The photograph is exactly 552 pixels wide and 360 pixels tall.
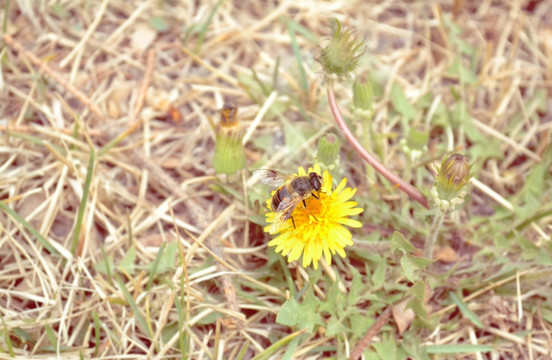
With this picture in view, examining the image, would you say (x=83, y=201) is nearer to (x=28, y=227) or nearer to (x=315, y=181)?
(x=28, y=227)

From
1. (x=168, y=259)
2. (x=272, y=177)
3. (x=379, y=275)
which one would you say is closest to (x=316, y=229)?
(x=272, y=177)

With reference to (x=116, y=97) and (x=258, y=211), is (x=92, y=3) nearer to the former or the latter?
(x=116, y=97)

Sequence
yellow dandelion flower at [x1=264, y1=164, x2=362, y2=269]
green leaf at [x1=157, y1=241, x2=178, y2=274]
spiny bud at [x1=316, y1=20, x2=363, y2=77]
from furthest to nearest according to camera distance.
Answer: green leaf at [x1=157, y1=241, x2=178, y2=274] < spiny bud at [x1=316, y1=20, x2=363, y2=77] < yellow dandelion flower at [x1=264, y1=164, x2=362, y2=269]

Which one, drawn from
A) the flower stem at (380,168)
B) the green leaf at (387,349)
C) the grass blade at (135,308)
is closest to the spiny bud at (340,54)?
the flower stem at (380,168)

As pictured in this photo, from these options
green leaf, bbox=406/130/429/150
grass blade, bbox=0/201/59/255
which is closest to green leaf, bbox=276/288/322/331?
green leaf, bbox=406/130/429/150

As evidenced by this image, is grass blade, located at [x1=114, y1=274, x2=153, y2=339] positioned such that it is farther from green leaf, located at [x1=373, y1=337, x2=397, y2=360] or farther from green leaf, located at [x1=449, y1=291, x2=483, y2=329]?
green leaf, located at [x1=449, y1=291, x2=483, y2=329]

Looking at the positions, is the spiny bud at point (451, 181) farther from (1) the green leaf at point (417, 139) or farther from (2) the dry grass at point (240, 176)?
(1) the green leaf at point (417, 139)
